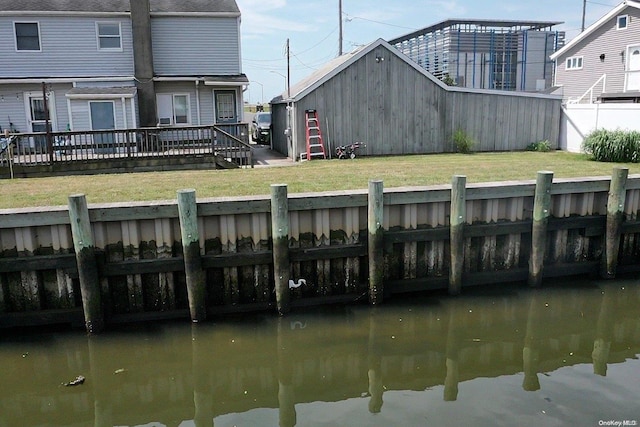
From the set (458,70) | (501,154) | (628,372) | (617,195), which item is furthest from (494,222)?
(458,70)

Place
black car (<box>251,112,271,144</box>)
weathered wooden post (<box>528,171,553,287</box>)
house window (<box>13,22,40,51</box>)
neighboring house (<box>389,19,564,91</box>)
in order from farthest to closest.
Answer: neighboring house (<box>389,19,564,91</box>) → black car (<box>251,112,271,144</box>) → house window (<box>13,22,40,51</box>) → weathered wooden post (<box>528,171,553,287</box>)

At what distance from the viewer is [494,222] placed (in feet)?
29.9

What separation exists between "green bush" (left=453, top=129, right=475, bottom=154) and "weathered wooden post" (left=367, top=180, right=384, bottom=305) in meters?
14.0

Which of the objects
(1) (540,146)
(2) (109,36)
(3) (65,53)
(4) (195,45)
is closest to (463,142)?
(1) (540,146)

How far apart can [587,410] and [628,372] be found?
1.33 meters

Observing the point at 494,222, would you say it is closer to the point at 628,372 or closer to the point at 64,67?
the point at 628,372

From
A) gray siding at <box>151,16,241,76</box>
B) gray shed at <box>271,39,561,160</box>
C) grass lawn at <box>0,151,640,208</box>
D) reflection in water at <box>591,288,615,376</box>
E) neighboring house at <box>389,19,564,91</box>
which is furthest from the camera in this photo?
neighboring house at <box>389,19,564,91</box>

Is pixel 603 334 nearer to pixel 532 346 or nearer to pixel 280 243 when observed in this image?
A: pixel 532 346

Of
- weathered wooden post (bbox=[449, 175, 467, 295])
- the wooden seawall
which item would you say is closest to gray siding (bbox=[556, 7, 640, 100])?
the wooden seawall

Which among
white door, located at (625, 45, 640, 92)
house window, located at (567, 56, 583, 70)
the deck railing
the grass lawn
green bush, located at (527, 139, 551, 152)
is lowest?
the grass lawn

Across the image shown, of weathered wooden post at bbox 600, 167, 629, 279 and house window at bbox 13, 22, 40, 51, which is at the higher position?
house window at bbox 13, 22, 40, 51

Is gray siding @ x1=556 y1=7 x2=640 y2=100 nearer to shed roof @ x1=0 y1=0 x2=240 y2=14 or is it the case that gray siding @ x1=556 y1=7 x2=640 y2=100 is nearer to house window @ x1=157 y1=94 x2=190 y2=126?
shed roof @ x1=0 y1=0 x2=240 y2=14

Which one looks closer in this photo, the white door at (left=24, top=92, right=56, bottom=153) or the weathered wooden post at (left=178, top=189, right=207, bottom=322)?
the weathered wooden post at (left=178, top=189, right=207, bottom=322)

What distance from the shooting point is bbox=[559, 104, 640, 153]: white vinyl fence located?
754 inches
